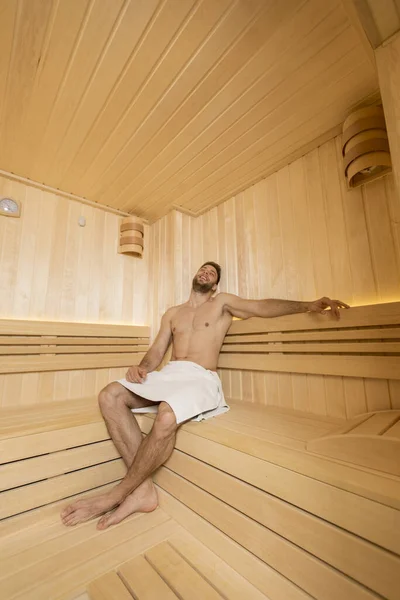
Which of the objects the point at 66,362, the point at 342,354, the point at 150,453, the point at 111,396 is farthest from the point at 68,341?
the point at 342,354

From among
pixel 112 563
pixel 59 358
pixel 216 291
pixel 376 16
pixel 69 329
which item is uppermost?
pixel 376 16

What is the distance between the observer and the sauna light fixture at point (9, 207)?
7.63ft

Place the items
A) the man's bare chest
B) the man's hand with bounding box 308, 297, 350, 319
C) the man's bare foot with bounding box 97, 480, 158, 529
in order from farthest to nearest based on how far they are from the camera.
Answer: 1. the man's bare chest
2. the man's hand with bounding box 308, 297, 350, 319
3. the man's bare foot with bounding box 97, 480, 158, 529

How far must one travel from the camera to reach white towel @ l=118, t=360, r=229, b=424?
1545 mm

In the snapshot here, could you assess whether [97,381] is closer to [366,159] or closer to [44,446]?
[44,446]

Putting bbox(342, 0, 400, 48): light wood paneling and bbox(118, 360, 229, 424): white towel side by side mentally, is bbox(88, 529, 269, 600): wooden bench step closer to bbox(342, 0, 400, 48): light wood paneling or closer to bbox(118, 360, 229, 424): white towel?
bbox(118, 360, 229, 424): white towel

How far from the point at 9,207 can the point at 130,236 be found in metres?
1.02

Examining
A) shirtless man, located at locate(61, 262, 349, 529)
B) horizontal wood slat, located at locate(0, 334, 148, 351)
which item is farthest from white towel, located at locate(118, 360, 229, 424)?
horizontal wood slat, located at locate(0, 334, 148, 351)

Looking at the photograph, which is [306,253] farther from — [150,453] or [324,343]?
[150,453]

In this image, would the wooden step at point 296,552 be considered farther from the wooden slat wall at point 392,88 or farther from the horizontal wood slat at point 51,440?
the wooden slat wall at point 392,88

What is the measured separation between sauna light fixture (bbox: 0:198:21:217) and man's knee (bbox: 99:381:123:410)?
66.7 inches

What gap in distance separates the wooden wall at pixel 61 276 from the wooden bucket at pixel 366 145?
84.9 inches

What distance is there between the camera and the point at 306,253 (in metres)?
2.00

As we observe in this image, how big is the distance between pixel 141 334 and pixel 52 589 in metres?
1.96
